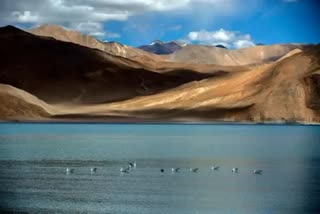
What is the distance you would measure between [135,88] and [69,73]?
17986mm

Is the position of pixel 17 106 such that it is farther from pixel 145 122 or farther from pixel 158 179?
pixel 158 179

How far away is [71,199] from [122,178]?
702 cm

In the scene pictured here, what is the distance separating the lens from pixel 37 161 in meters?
40.6

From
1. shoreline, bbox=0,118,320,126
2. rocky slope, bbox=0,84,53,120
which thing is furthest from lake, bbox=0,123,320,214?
rocky slope, bbox=0,84,53,120

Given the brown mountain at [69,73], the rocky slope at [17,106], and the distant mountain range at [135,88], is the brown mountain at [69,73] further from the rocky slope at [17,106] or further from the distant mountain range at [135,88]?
the rocky slope at [17,106]

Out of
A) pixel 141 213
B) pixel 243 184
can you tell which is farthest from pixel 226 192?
pixel 141 213

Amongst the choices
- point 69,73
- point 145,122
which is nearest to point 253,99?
point 145,122

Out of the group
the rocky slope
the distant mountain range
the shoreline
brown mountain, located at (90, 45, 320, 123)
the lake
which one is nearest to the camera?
the lake

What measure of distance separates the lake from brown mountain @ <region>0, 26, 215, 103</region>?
9748cm

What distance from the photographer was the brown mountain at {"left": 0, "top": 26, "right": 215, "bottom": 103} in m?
152

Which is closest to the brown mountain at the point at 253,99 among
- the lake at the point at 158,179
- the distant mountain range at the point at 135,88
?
the distant mountain range at the point at 135,88

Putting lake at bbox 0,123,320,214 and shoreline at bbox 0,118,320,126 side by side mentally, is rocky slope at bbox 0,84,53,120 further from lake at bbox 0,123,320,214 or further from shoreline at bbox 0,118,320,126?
lake at bbox 0,123,320,214

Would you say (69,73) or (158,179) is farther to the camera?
(69,73)

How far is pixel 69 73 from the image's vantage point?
532 ft
